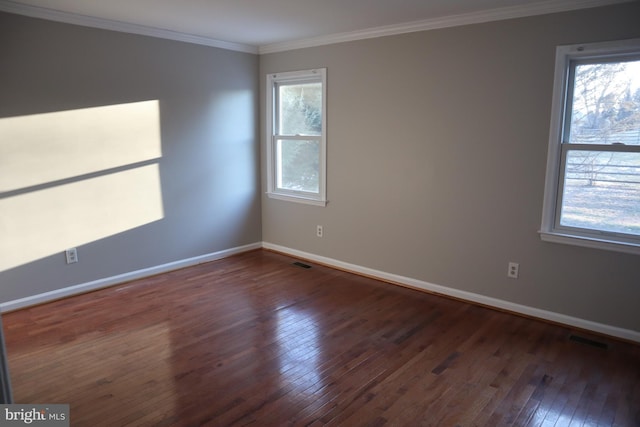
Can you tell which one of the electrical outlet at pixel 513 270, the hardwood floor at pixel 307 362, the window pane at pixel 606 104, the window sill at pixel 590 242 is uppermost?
the window pane at pixel 606 104

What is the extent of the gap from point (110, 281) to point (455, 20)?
3.77 meters

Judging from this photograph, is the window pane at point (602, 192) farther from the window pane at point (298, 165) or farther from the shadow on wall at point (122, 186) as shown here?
the shadow on wall at point (122, 186)

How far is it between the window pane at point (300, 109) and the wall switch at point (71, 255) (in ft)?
8.05

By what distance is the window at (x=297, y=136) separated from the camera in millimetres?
4664

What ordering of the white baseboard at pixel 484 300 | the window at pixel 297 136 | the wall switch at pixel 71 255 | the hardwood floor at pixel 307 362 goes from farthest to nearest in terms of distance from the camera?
the window at pixel 297 136, the wall switch at pixel 71 255, the white baseboard at pixel 484 300, the hardwood floor at pixel 307 362

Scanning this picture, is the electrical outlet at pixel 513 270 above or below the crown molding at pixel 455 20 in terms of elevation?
below

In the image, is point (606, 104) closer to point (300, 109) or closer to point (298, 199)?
point (300, 109)

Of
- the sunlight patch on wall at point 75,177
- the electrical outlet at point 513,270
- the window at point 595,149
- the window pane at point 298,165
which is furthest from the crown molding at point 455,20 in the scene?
the electrical outlet at point 513,270

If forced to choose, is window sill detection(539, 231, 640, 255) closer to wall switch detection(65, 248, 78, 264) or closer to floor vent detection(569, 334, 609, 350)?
floor vent detection(569, 334, 609, 350)

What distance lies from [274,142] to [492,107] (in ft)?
8.24

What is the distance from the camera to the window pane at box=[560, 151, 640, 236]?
9.76ft

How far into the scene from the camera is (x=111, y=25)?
12.3 ft

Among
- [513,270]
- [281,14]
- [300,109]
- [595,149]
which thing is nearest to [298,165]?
[300,109]

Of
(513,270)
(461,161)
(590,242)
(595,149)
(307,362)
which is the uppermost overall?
(595,149)
